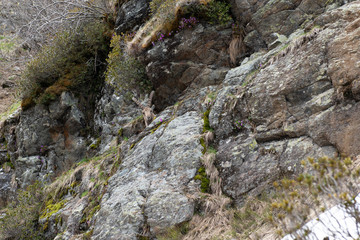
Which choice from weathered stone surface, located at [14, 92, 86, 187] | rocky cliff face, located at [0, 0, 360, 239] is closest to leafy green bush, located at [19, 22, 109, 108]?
weathered stone surface, located at [14, 92, 86, 187]

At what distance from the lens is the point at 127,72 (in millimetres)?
9016

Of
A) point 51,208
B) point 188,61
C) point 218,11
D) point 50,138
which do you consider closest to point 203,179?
point 188,61

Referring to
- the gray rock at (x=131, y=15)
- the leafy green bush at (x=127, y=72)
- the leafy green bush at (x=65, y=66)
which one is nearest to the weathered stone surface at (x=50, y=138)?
the leafy green bush at (x=65, y=66)

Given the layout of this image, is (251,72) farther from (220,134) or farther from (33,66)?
(33,66)

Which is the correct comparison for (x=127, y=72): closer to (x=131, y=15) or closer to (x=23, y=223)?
(x=131, y=15)

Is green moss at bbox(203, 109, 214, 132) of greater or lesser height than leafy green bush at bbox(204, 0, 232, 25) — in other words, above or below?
below

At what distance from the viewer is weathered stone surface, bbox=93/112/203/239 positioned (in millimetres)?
4711

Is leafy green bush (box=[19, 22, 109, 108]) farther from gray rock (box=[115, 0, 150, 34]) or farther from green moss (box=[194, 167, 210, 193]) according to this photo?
green moss (box=[194, 167, 210, 193])

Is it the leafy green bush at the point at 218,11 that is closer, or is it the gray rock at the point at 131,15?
the leafy green bush at the point at 218,11

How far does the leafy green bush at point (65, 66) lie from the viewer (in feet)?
35.2

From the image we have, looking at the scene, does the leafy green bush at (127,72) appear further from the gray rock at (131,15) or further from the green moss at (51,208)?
the green moss at (51,208)

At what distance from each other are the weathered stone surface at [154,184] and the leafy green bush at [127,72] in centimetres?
294

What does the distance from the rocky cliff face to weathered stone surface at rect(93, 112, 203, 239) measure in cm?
2

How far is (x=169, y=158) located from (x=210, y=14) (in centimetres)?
455
